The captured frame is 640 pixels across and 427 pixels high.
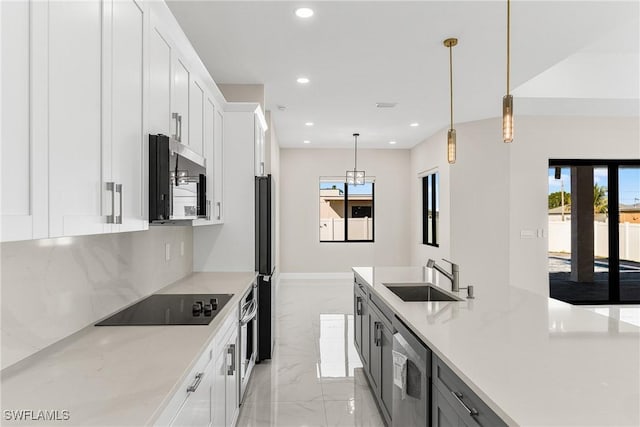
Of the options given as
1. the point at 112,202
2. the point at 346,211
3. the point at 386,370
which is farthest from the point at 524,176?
the point at 112,202

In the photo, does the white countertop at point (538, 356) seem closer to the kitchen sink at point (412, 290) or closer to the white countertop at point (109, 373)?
the kitchen sink at point (412, 290)

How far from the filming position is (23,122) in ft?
3.21

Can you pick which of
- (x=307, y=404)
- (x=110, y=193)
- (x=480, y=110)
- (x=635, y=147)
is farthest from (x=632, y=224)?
(x=110, y=193)

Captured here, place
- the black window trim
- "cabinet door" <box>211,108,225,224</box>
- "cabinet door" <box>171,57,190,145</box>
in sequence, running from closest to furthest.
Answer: "cabinet door" <box>171,57,190,145</box> → "cabinet door" <box>211,108,225,224</box> → the black window trim

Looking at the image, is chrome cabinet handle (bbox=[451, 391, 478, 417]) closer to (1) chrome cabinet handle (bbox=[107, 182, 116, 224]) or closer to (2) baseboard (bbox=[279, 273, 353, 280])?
(1) chrome cabinet handle (bbox=[107, 182, 116, 224])

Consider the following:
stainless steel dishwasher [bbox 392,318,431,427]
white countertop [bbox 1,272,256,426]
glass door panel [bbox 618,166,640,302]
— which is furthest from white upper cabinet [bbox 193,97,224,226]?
glass door panel [bbox 618,166,640,302]

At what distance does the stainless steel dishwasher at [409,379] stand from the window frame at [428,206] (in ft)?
18.2

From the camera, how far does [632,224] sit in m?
6.17

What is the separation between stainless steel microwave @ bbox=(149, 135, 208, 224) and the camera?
70.5 inches

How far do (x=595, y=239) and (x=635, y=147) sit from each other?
1.53 metres

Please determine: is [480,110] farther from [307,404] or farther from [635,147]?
[307,404]

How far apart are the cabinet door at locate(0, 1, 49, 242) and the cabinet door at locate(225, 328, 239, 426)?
4.68ft

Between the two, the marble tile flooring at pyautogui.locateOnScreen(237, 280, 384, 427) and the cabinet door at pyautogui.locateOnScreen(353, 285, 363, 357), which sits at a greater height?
the cabinet door at pyautogui.locateOnScreen(353, 285, 363, 357)

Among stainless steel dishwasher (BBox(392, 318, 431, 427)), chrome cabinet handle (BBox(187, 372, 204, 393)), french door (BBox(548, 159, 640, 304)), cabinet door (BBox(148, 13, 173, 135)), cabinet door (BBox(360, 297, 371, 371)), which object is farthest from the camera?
french door (BBox(548, 159, 640, 304))
